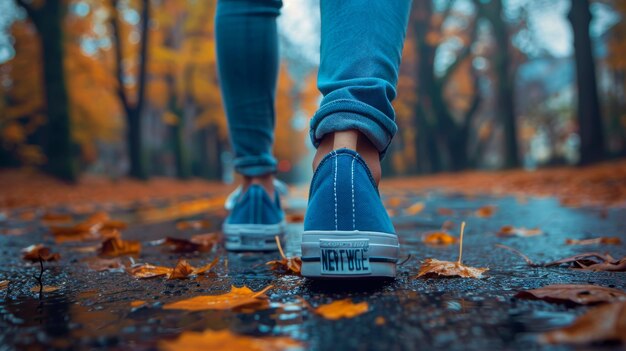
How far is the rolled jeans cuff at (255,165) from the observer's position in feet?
6.28

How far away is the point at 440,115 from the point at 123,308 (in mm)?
16623

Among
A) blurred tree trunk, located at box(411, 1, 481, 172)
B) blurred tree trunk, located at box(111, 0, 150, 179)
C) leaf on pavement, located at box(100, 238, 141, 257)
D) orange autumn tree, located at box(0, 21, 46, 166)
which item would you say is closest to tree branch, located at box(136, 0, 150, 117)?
blurred tree trunk, located at box(111, 0, 150, 179)

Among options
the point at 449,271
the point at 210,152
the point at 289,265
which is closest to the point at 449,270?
the point at 449,271

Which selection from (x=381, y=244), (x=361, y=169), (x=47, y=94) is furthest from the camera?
(x=47, y=94)

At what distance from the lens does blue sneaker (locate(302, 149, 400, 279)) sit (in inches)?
42.5

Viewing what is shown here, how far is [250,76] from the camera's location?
1894 millimetres

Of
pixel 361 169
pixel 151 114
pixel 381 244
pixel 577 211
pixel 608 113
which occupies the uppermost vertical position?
pixel 151 114

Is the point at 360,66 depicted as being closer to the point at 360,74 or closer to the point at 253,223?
the point at 360,74

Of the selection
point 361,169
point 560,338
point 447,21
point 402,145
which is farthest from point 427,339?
point 402,145

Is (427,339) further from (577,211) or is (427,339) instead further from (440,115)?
(440,115)

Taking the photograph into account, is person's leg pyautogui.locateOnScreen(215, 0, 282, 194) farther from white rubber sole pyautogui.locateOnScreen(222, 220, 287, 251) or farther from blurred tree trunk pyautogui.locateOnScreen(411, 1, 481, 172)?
blurred tree trunk pyautogui.locateOnScreen(411, 1, 481, 172)

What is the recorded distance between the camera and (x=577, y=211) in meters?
3.32

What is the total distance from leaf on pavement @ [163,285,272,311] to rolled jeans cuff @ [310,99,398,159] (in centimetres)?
45

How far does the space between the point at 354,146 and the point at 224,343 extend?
2.10 ft
